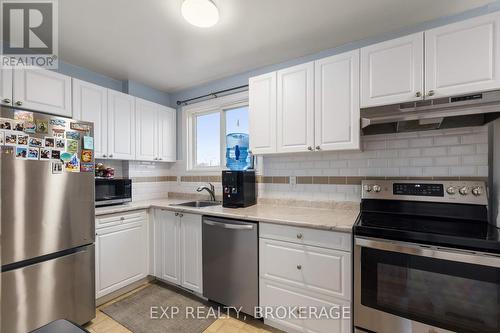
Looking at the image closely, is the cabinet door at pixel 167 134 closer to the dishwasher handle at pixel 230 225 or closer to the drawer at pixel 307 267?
the dishwasher handle at pixel 230 225

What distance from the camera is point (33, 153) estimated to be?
1591 mm

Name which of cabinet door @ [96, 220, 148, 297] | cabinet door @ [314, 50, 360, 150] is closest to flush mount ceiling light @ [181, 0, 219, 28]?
cabinet door @ [314, 50, 360, 150]

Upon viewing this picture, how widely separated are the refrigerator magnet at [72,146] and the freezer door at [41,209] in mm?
174

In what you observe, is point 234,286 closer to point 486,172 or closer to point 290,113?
point 290,113

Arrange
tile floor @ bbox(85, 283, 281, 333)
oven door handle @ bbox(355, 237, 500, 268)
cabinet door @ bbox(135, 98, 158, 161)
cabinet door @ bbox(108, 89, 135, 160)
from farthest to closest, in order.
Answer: cabinet door @ bbox(135, 98, 158, 161) → cabinet door @ bbox(108, 89, 135, 160) → tile floor @ bbox(85, 283, 281, 333) → oven door handle @ bbox(355, 237, 500, 268)

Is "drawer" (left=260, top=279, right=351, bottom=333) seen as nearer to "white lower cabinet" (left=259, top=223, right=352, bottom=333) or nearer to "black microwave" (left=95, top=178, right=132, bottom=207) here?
"white lower cabinet" (left=259, top=223, right=352, bottom=333)

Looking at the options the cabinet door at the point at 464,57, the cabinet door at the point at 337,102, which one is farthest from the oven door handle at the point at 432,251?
the cabinet door at the point at 464,57

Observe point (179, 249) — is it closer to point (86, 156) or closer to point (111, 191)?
point (111, 191)

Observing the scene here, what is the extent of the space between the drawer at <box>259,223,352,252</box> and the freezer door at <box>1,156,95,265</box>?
1.48 metres

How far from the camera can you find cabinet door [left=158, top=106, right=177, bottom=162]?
3.18 m

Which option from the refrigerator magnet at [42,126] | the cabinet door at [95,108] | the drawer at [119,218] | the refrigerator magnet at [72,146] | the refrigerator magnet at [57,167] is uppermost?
the cabinet door at [95,108]

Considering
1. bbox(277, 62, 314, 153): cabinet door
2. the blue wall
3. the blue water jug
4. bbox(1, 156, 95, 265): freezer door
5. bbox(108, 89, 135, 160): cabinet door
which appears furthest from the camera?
the blue water jug

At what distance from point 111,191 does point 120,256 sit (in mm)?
685

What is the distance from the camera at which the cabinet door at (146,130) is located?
2.87 metres
